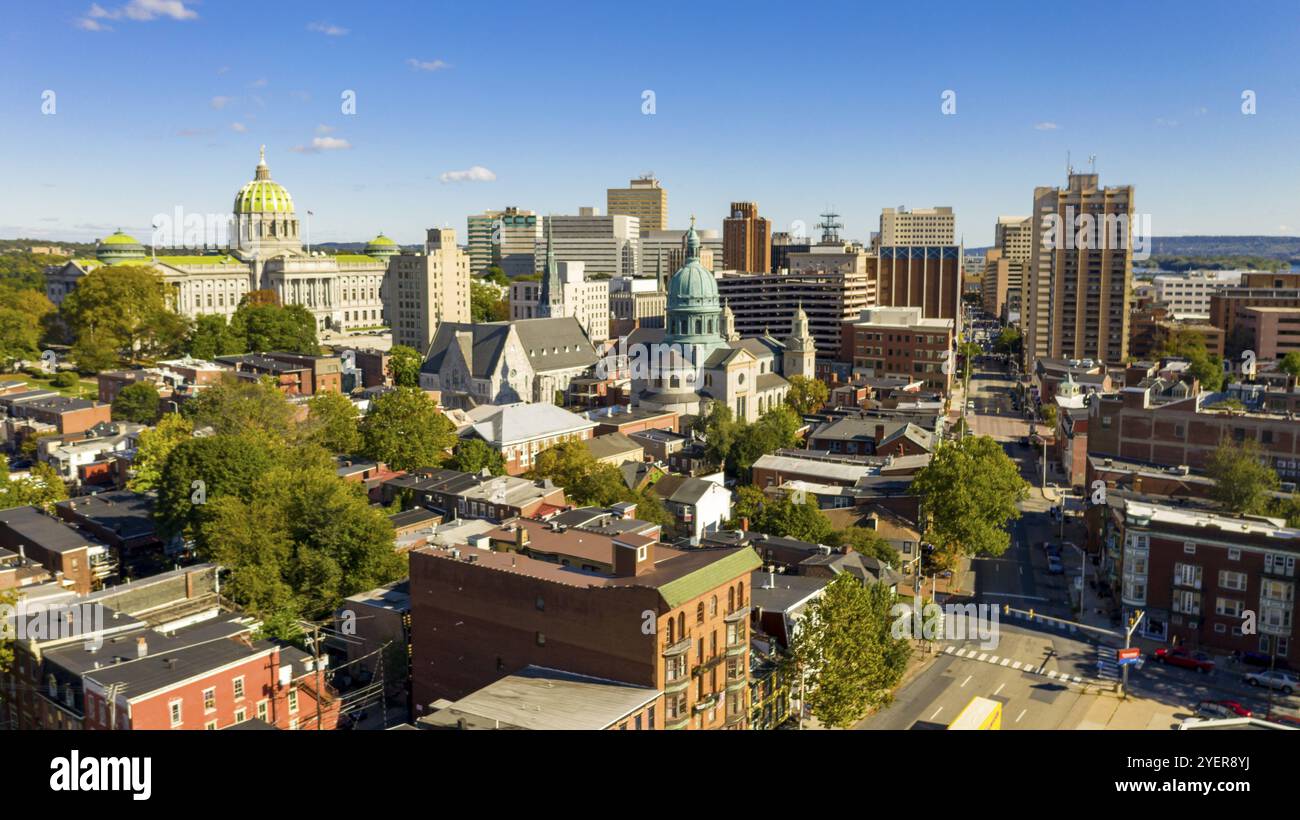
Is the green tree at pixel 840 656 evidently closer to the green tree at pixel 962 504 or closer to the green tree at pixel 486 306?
the green tree at pixel 962 504

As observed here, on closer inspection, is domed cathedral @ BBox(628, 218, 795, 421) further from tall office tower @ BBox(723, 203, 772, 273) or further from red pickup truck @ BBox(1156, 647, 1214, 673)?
tall office tower @ BBox(723, 203, 772, 273)

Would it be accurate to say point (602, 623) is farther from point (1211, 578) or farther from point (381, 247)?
point (381, 247)

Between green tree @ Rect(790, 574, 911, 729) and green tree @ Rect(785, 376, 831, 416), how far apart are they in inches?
1971

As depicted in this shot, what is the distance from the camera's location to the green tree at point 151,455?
49469mm

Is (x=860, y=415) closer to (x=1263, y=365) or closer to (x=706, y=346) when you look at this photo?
(x=706, y=346)

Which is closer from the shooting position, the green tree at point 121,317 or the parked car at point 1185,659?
the parked car at point 1185,659

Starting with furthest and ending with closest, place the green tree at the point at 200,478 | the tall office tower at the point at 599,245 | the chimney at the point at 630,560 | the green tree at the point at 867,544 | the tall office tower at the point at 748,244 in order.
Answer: the tall office tower at the point at 599,245
the tall office tower at the point at 748,244
the green tree at the point at 867,544
the green tree at the point at 200,478
the chimney at the point at 630,560

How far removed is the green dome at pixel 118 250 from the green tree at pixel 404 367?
47.2 metres

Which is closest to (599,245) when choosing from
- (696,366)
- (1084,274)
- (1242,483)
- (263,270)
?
(263,270)

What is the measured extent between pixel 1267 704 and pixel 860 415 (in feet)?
127

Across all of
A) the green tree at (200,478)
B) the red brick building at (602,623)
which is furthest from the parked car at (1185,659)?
the green tree at (200,478)

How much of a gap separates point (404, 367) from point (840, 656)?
58178 mm
